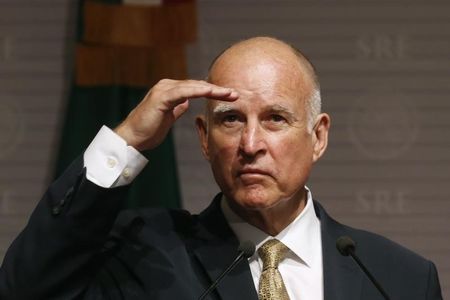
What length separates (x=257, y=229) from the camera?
2770 millimetres

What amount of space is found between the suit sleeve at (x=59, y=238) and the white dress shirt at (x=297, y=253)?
1.43ft

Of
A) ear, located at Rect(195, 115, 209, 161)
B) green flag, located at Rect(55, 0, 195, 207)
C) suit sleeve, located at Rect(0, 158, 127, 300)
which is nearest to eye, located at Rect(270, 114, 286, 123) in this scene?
ear, located at Rect(195, 115, 209, 161)

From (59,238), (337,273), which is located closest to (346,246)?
(337,273)

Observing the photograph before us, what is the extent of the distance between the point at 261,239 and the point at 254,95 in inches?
15.9

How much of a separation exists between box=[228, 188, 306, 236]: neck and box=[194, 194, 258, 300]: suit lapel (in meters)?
0.06

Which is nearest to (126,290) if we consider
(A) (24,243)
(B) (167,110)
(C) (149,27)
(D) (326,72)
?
(A) (24,243)

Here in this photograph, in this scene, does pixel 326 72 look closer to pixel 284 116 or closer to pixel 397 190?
pixel 397 190

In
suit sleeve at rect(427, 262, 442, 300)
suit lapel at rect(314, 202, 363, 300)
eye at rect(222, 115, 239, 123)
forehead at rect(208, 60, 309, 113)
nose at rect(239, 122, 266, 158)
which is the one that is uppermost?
forehead at rect(208, 60, 309, 113)

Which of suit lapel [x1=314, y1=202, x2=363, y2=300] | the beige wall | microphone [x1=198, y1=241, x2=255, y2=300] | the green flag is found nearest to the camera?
microphone [x1=198, y1=241, x2=255, y2=300]

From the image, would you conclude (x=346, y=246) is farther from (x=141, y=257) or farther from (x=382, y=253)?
(x=141, y=257)

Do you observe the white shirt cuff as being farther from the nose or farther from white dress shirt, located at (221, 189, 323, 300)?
white dress shirt, located at (221, 189, 323, 300)

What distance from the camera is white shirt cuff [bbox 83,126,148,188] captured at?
2.46 meters

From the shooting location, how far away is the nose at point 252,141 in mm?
2551

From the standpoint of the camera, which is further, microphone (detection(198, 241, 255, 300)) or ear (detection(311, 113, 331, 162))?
ear (detection(311, 113, 331, 162))
